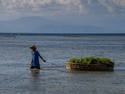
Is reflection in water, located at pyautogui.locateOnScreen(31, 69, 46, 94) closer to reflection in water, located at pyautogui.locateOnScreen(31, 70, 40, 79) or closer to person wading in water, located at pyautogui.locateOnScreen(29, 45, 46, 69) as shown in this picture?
reflection in water, located at pyautogui.locateOnScreen(31, 70, 40, 79)

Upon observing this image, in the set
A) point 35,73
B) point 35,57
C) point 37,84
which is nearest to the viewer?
point 37,84

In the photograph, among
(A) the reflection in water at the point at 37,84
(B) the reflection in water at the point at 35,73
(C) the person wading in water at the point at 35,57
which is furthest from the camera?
(C) the person wading in water at the point at 35,57

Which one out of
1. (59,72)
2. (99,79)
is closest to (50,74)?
(59,72)

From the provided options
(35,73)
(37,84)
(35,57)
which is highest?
(35,57)

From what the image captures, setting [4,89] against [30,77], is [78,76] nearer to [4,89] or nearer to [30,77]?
[30,77]

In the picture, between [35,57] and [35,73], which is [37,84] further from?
[35,57]

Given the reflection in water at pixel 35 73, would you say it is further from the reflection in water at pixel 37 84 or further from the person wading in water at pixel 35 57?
the person wading in water at pixel 35 57

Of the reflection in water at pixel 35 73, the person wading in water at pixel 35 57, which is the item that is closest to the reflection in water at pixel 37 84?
the reflection in water at pixel 35 73

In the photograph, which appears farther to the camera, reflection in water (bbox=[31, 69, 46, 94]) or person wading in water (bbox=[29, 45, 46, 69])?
person wading in water (bbox=[29, 45, 46, 69])

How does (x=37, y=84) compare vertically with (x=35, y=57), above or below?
below

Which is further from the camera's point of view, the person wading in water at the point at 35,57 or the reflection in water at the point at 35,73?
the person wading in water at the point at 35,57

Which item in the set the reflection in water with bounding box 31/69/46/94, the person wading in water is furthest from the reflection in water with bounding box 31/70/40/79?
the person wading in water

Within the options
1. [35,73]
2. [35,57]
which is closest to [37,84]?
[35,73]

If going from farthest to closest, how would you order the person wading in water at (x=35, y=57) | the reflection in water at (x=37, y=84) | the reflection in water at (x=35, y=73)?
1. the person wading in water at (x=35, y=57)
2. the reflection in water at (x=35, y=73)
3. the reflection in water at (x=37, y=84)
